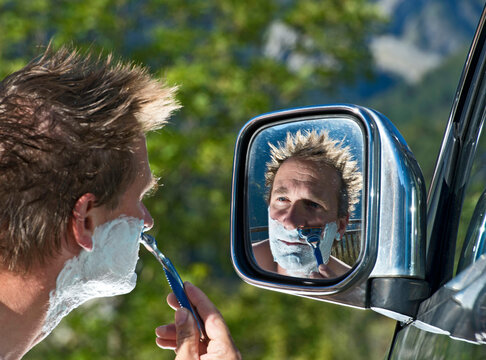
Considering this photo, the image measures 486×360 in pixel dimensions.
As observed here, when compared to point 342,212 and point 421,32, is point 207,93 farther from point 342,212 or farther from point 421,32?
point 421,32

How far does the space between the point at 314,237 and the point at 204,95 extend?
8591 millimetres

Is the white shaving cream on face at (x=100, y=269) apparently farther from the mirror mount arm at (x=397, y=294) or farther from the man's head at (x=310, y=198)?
the mirror mount arm at (x=397, y=294)

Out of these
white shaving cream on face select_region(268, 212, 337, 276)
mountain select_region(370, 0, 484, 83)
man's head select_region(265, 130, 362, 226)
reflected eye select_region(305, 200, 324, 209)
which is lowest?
white shaving cream on face select_region(268, 212, 337, 276)

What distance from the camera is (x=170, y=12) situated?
10.9 m

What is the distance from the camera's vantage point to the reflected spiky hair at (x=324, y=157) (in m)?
1.35

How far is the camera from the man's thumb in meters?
1.53

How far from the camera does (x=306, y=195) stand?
1385 mm

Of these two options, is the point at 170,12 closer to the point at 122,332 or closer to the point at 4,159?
the point at 122,332

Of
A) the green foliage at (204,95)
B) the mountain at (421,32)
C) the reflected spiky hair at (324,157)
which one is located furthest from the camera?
the mountain at (421,32)

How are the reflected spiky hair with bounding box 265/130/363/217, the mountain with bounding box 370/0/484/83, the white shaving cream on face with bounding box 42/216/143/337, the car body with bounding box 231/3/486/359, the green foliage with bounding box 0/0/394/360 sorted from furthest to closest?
1. the mountain with bounding box 370/0/484/83
2. the green foliage with bounding box 0/0/394/360
3. the white shaving cream on face with bounding box 42/216/143/337
4. the reflected spiky hair with bounding box 265/130/363/217
5. the car body with bounding box 231/3/486/359

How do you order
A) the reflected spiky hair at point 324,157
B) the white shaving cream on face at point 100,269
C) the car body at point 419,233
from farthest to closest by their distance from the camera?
the white shaving cream on face at point 100,269
the reflected spiky hair at point 324,157
the car body at point 419,233

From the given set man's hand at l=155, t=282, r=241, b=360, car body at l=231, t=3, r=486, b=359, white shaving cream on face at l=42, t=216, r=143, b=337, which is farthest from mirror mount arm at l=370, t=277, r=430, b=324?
white shaving cream on face at l=42, t=216, r=143, b=337

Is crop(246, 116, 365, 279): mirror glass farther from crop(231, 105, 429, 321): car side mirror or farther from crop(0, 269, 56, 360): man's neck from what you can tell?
crop(0, 269, 56, 360): man's neck

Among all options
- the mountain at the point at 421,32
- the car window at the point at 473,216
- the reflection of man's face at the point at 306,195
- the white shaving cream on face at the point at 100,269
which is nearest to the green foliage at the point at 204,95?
the white shaving cream on face at the point at 100,269
